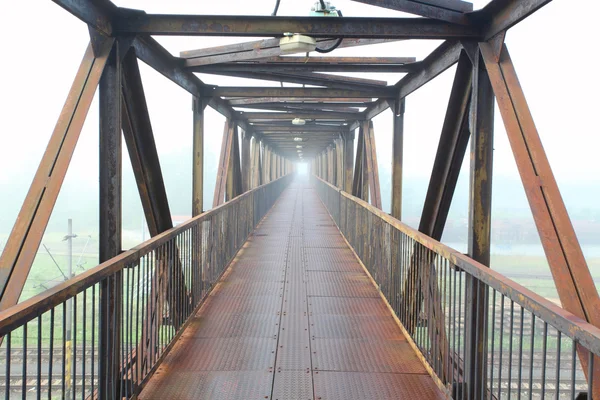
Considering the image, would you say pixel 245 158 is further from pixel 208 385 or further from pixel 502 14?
pixel 208 385

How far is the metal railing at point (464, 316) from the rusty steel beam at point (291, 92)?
244 centimetres

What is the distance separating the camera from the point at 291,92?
30.5 ft

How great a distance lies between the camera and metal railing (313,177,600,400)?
6.77 feet

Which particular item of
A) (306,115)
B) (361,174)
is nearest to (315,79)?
(306,115)

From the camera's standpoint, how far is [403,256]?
17.4 feet

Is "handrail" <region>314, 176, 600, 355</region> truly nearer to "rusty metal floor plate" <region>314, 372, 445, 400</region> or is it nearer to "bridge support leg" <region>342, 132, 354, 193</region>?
"rusty metal floor plate" <region>314, 372, 445, 400</region>

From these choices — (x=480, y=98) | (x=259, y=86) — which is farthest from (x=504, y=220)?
(x=480, y=98)

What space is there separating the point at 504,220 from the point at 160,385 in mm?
50854

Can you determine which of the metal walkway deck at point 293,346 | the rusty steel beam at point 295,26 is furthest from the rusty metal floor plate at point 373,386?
the rusty steel beam at point 295,26

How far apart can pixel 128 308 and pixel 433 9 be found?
3.51 meters

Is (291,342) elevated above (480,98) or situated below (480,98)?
below

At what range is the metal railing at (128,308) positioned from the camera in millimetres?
2168

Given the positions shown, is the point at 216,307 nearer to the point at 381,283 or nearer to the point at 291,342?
the point at 291,342

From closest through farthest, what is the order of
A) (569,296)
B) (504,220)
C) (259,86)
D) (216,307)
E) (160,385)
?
(569,296) < (160,385) < (216,307) < (259,86) < (504,220)
